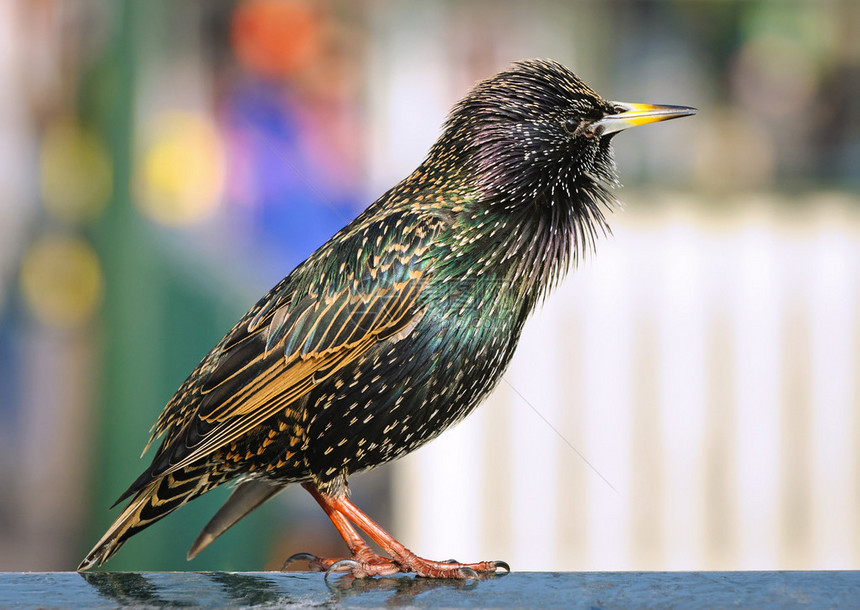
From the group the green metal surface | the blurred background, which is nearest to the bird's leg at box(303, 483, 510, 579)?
the blurred background

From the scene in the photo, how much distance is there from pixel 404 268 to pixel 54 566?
3.81 meters

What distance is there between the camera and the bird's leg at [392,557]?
6.35 ft

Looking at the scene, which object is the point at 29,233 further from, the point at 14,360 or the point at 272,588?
the point at 272,588

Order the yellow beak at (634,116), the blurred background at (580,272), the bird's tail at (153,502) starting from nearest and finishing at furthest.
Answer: the yellow beak at (634,116) < the bird's tail at (153,502) < the blurred background at (580,272)

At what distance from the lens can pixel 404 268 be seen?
1877mm

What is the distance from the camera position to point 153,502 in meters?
1.98

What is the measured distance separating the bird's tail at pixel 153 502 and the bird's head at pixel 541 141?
65cm

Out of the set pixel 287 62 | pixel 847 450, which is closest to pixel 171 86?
pixel 287 62

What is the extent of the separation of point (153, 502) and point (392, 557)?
391mm

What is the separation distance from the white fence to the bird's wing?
80.6 inches

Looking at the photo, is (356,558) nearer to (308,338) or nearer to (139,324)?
(308,338)

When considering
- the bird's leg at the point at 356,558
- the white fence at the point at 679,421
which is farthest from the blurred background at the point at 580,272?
the bird's leg at the point at 356,558

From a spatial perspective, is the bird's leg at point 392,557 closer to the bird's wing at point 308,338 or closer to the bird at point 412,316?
the bird at point 412,316

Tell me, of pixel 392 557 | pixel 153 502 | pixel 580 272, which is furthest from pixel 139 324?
pixel 392 557
